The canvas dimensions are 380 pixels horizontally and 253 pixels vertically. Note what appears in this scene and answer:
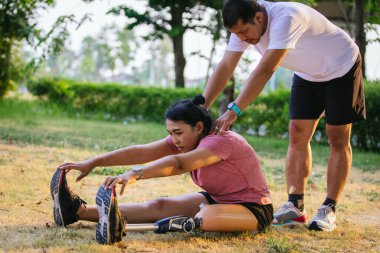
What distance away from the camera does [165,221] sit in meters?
2.87

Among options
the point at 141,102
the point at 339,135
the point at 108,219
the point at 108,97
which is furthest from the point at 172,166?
the point at 108,97

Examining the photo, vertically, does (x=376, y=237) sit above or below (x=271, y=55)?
below

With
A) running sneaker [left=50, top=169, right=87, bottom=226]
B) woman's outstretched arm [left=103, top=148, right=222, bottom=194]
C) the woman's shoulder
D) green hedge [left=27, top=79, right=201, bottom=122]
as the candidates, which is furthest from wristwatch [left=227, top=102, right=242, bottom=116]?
green hedge [left=27, top=79, right=201, bottom=122]

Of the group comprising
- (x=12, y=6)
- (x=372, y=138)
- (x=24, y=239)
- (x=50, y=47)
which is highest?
(x=12, y=6)

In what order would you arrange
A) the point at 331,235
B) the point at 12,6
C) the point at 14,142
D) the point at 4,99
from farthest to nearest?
the point at 4,99
the point at 12,6
the point at 14,142
the point at 331,235

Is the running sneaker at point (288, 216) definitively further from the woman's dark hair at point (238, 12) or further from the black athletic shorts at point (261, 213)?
the woman's dark hair at point (238, 12)

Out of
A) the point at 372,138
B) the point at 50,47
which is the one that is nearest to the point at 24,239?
the point at 50,47

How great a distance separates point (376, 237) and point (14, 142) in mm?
4874

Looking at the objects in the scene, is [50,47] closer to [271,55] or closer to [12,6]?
[12,6]

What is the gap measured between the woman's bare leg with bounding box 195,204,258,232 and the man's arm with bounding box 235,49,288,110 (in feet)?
1.87

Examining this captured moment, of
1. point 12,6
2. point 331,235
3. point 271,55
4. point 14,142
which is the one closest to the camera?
point 271,55

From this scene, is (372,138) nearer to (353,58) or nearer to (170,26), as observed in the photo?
(353,58)

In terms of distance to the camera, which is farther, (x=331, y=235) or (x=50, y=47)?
(x=50, y=47)

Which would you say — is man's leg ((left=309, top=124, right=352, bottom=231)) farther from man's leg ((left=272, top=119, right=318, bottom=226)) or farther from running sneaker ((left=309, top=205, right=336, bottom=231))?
man's leg ((left=272, top=119, right=318, bottom=226))
